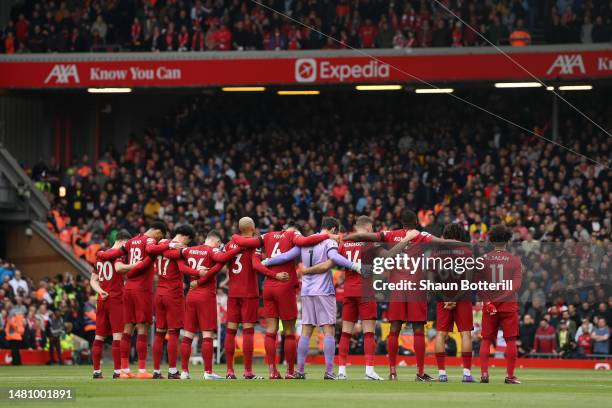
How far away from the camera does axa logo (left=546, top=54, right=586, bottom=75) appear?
132ft

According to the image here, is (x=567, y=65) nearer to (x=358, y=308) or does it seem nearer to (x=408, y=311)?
(x=358, y=308)

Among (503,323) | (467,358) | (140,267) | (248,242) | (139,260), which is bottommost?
(467,358)

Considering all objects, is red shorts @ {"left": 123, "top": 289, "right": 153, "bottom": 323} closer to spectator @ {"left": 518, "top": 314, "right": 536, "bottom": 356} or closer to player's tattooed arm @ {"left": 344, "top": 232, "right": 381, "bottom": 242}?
player's tattooed arm @ {"left": 344, "top": 232, "right": 381, "bottom": 242}

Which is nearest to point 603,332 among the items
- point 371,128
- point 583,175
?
point 583,175

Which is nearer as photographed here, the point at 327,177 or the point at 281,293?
the point at 281,293

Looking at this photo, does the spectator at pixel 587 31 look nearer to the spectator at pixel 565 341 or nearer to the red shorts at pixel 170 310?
the spectator at pixel 565 341

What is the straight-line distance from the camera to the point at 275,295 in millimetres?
20766

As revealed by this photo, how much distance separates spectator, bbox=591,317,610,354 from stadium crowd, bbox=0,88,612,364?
1.43 meters

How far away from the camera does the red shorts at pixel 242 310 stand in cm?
2102

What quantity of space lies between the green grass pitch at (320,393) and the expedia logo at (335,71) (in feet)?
68.4

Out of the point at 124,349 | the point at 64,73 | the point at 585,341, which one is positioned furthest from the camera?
the point at 64,73

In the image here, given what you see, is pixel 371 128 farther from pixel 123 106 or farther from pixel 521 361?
pixel 521 361

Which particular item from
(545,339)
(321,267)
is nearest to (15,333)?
(545,339)

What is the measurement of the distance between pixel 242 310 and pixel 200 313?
2.10 feet
